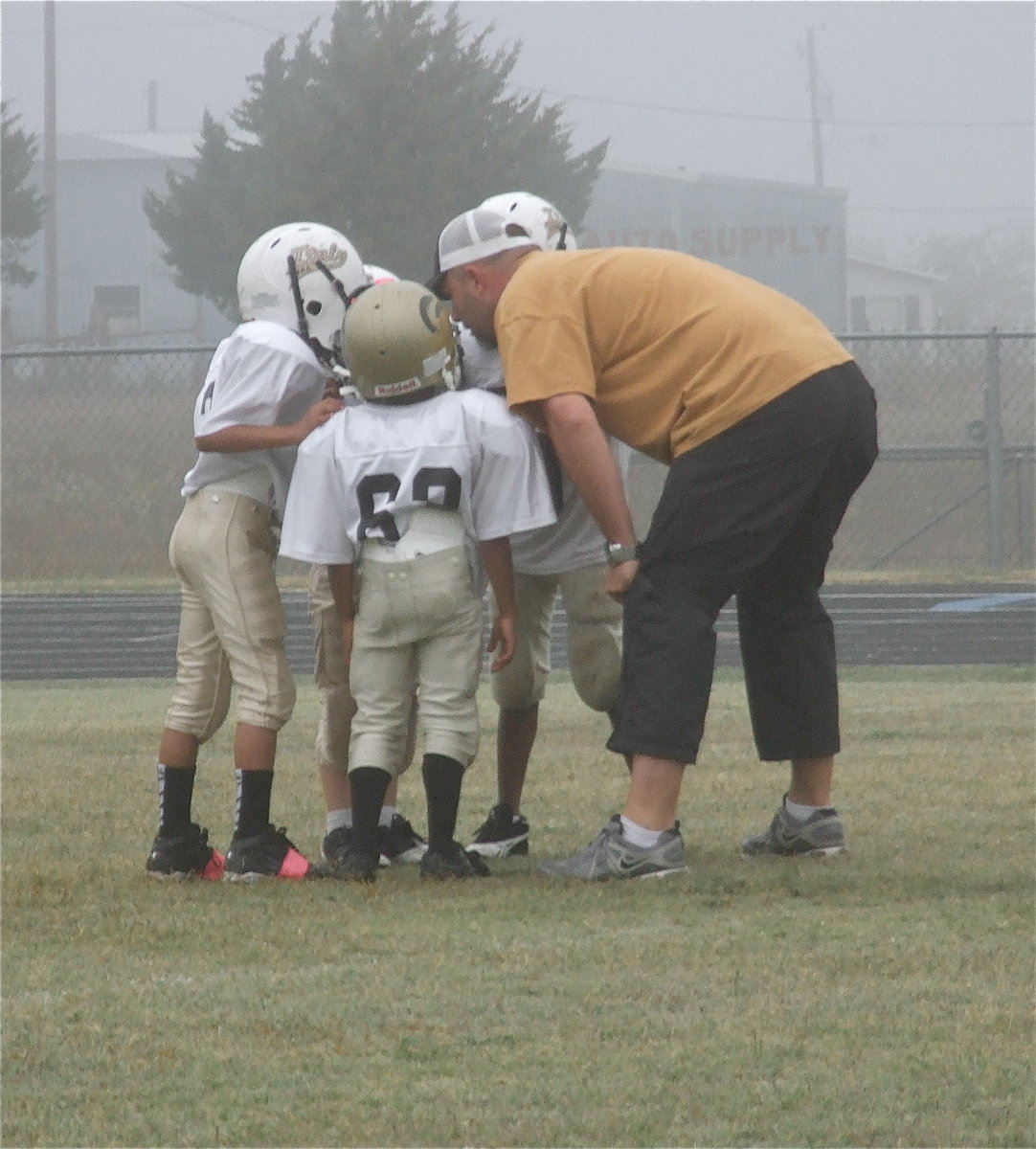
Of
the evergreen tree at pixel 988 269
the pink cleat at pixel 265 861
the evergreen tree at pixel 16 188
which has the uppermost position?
the evergreen tree at pixel 988 269

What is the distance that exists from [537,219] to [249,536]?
111 cm

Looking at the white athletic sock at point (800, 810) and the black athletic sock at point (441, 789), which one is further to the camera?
the white athletic sock at point (800, 810)

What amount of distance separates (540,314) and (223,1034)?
194cm

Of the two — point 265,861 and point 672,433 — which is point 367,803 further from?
point 672,433

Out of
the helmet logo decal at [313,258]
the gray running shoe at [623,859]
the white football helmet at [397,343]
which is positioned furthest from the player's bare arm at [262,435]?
the gray running shoe at [623,859]

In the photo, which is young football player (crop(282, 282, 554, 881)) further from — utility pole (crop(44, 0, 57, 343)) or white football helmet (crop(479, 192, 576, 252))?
utility pole (crop(44, 0, 57, 343))

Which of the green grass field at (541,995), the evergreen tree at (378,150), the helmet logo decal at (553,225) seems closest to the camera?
the green grass field at (541,995)

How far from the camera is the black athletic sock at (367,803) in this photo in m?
4.46

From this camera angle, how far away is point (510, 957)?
354cm

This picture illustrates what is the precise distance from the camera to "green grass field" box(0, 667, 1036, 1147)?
266 cm

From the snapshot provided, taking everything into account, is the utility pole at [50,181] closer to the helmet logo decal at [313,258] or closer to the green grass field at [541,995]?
the helmet logo decal at [313,258]

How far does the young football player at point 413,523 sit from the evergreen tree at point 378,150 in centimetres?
2322

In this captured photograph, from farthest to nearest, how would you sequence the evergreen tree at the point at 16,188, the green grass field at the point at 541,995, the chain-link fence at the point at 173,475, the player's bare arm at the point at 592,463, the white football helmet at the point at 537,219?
1. the evergreen tree at the point at 16,188
2. the chain-link fence at the point at 173,475
3. the white football helmet at the point at 537,219
4. the player's bare arm at the point at 592,463
5. the green grass field at the point at 541,995

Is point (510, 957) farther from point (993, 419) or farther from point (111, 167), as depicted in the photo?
point (111, 167)
